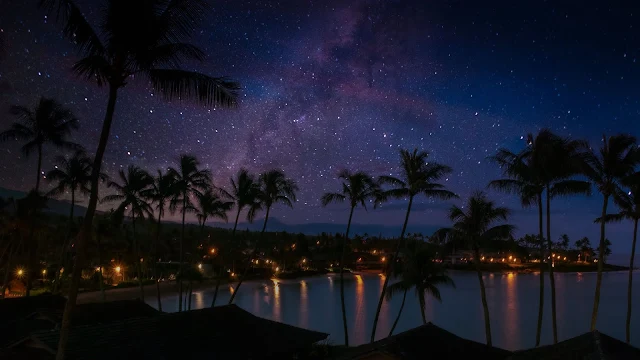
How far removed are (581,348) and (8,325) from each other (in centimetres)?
2120

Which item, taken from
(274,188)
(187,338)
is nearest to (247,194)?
(274,188)

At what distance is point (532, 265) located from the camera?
561ft

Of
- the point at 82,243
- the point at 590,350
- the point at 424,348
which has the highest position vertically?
the point at 82,243

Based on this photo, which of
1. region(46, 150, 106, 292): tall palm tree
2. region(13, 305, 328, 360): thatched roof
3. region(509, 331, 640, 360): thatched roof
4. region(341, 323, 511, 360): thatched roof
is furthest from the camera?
region(46, 150, 106, 292): tall palm tree

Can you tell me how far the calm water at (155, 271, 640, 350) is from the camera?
4719cm

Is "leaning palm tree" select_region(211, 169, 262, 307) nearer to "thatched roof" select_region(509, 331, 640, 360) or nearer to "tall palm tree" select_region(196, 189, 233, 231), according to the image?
A: "tall palm tree" select_region(196, 189, 233, 231)

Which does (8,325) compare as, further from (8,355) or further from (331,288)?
(331,288)

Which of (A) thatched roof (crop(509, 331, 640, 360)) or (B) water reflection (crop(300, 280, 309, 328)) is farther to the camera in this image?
(B) water reflection (crop(300, 280, 309, 328))

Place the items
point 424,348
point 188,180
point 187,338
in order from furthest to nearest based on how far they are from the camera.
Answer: point 188,180, point 187,338, point 424,348

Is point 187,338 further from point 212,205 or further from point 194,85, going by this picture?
point 212,205

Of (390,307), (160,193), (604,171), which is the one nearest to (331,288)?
(390,307)

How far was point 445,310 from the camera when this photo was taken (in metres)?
62.9

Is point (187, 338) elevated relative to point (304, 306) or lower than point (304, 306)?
elevated

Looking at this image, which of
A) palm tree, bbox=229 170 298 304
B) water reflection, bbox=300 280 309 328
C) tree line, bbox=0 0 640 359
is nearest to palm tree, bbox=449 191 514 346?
tree line, bbox=0 0 640 359
